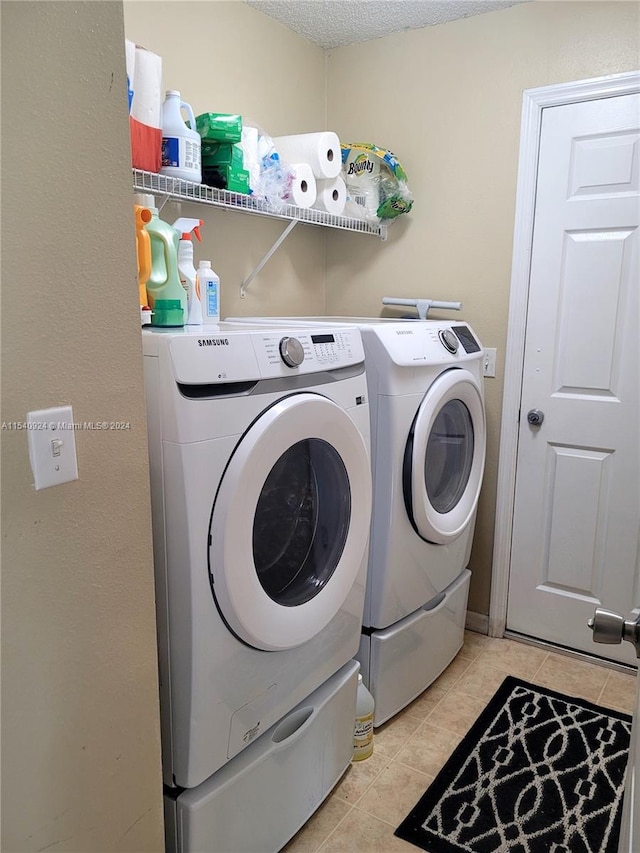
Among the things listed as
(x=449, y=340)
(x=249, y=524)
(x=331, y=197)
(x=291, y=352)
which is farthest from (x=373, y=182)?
(x=249, y=524)

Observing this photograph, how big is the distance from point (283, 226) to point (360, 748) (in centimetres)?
190

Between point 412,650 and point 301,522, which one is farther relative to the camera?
point 412,650

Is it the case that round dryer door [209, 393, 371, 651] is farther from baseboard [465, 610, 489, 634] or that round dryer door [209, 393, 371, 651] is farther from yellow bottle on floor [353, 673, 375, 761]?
baseboard [465, 610, 489, 634]

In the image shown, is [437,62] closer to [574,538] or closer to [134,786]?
[574,538]

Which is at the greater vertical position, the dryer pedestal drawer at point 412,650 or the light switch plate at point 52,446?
the light switch plate at point 52,446

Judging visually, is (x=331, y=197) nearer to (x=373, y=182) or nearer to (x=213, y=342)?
(x=373, y=182)

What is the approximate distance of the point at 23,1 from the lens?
31.1 inches

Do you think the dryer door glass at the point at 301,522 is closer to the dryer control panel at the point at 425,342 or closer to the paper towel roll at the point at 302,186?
the dryer control panel at the point at 425,342

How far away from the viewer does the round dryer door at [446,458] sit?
6.02ft

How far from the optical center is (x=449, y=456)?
215 cm

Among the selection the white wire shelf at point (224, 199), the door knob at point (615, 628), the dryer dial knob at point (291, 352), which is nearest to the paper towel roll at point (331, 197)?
the white wire shelf at point (224, 199)

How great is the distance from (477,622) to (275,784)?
1.37m

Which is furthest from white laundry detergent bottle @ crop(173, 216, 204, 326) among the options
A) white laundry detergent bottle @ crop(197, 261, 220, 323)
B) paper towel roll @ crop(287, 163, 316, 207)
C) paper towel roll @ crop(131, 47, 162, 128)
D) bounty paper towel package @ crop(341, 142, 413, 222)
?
bounty paper towel package @ crop(341, 142, 413, 222)

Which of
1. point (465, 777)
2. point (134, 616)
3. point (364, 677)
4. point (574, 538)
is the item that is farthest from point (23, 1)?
point (574, 538)
